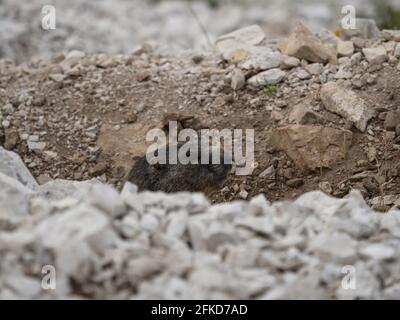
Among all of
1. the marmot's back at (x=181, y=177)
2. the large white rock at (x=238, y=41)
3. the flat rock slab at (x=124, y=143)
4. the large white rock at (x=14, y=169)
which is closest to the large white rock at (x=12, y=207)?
the large white rock at (x=14, y=169)

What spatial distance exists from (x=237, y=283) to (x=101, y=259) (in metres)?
0.51

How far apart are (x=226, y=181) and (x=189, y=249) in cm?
162

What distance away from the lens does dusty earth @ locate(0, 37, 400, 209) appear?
504 cm

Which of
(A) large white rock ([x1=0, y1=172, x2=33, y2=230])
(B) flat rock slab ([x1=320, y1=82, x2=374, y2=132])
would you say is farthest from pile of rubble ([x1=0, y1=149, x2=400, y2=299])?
(B) flat rock slab ([x1=320, y1=82, x2=374, y2=132])

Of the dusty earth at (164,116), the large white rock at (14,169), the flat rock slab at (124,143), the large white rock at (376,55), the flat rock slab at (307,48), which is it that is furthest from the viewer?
the flat rock slab at (307,48)

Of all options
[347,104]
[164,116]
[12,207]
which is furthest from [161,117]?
[12,207]

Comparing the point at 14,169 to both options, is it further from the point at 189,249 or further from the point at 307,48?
the point at 307,48

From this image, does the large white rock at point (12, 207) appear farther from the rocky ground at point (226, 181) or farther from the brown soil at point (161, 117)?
the brown soil at point (161, 117)

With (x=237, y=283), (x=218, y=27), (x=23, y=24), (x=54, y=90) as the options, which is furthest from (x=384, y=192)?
(x=218, y=27)

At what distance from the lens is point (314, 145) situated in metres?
5.10

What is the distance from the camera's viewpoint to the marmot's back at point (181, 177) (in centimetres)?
508

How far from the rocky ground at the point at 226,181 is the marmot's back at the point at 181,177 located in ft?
0.27

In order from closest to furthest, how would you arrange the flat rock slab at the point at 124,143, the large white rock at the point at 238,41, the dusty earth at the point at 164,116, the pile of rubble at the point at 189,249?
the pile of rubble at the point at 189,249
the dusty earth at the point at 164,116
the flat rock slab at the point at 124,143
the large white rock at the point at 238,41

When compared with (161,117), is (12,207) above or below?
below
